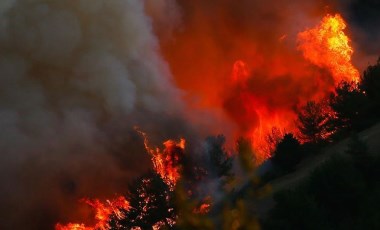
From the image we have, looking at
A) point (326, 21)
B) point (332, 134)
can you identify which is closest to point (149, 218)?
point (332, 134)

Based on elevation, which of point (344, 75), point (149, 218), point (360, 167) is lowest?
point (360, 167)

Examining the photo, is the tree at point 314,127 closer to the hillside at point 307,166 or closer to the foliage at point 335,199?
the hillside at point 307,166

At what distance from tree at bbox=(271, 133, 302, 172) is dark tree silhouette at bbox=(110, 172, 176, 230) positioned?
10605 mm

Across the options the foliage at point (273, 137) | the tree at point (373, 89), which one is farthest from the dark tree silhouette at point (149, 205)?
the foliage at point (273, 137)

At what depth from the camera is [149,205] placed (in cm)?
3222

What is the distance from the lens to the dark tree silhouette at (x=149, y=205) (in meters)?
Result: 31.7

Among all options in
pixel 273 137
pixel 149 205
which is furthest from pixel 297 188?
pixel 273 137

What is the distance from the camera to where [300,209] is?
932 inches

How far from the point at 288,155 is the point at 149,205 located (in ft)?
42.4

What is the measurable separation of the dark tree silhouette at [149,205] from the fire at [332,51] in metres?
49.7

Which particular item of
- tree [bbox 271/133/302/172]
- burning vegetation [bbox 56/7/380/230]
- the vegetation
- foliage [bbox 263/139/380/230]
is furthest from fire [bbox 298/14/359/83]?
foliage [bbox 263/139/380/230]

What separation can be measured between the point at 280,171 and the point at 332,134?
20.2 feet

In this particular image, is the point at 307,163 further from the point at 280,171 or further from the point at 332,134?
the point at 332,134

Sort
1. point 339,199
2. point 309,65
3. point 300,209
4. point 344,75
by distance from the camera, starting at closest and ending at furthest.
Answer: point 300,209, point 339,199, point 344,75, point 309,65
